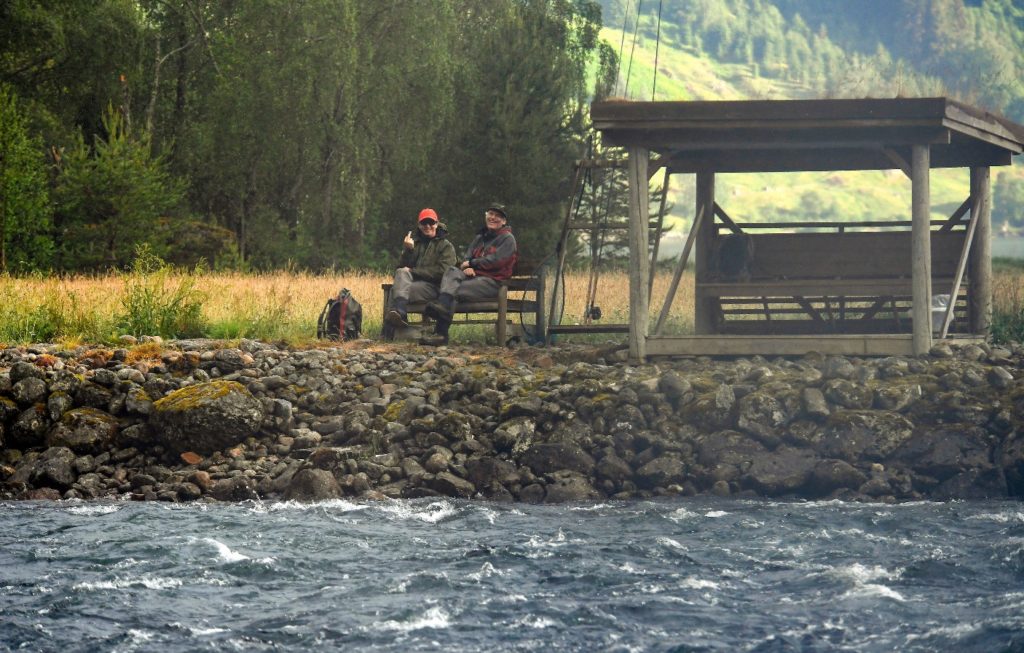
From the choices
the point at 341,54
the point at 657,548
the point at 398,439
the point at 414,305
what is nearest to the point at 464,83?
the point at 341,54

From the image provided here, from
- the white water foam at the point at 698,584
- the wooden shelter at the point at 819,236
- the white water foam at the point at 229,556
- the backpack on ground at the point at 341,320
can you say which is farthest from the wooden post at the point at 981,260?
the white water foam at the point at 229,556

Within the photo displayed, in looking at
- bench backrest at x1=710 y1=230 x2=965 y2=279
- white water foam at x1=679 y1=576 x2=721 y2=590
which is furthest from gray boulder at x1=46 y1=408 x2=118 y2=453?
bench backrest at x1=710 y1=230 x2=965 y2=279

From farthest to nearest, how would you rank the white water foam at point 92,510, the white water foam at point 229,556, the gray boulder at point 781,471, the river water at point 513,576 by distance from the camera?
the gray boulder at point 781,471 → the white water foam at point 92,510 → the white water foam at point 229,556 → the river water at point 513,576

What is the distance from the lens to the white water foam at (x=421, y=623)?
7.16 m

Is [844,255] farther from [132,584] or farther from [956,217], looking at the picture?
[132,584]

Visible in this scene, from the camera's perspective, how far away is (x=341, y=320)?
1517 cm

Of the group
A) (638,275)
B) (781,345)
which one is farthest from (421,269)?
(781,345)

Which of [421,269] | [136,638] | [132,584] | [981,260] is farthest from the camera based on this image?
[981,260]

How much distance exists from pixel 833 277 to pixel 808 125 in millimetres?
3078

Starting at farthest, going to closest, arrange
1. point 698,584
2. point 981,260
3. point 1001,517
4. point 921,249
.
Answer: point 981,260 < point 921,249 < point 1001,517 < point 698,584

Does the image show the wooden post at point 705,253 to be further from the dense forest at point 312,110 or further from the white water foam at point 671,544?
the dense forest at point 312,110

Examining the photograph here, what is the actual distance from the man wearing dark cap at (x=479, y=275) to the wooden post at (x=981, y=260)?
5.15 m

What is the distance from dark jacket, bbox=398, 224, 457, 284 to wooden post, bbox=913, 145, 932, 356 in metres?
4.83

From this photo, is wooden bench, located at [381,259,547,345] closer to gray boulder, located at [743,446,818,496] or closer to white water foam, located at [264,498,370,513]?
gray boulder, located at [743,446,818,496]
